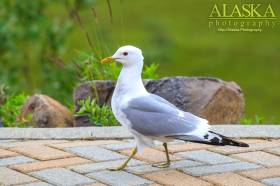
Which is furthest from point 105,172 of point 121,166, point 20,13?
point 20,13

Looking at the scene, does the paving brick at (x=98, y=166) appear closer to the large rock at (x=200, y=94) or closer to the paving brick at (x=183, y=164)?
the paving brick at (x=183, y=164)

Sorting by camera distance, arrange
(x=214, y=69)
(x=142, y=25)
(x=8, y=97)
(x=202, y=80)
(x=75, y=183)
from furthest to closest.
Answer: (x=142, y=25), (x=214, y=69), (x=8, y=97), (x=202, y=80), (x=75, y=183)

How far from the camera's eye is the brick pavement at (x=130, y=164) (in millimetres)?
4730

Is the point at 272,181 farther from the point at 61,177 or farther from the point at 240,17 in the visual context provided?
the point at 240,17

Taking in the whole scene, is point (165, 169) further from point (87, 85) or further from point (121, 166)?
point (87, 85)

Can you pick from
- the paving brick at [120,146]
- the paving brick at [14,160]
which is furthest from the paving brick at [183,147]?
the paving brick at [14,160]

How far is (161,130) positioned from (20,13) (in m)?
4.79

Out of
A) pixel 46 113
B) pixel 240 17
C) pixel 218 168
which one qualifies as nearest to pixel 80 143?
pixel 46 113

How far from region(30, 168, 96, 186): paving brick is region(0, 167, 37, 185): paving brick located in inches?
2.7

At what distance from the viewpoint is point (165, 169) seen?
4949 mm

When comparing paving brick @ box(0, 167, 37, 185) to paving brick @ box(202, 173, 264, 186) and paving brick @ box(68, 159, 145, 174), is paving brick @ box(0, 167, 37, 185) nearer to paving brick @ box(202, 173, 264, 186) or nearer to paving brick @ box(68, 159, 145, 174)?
paving brick @ box(68, 159, 145, 174)

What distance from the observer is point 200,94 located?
637cm

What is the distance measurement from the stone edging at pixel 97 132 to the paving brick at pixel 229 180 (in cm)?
86

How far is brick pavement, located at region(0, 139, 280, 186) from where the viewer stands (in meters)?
4.73
